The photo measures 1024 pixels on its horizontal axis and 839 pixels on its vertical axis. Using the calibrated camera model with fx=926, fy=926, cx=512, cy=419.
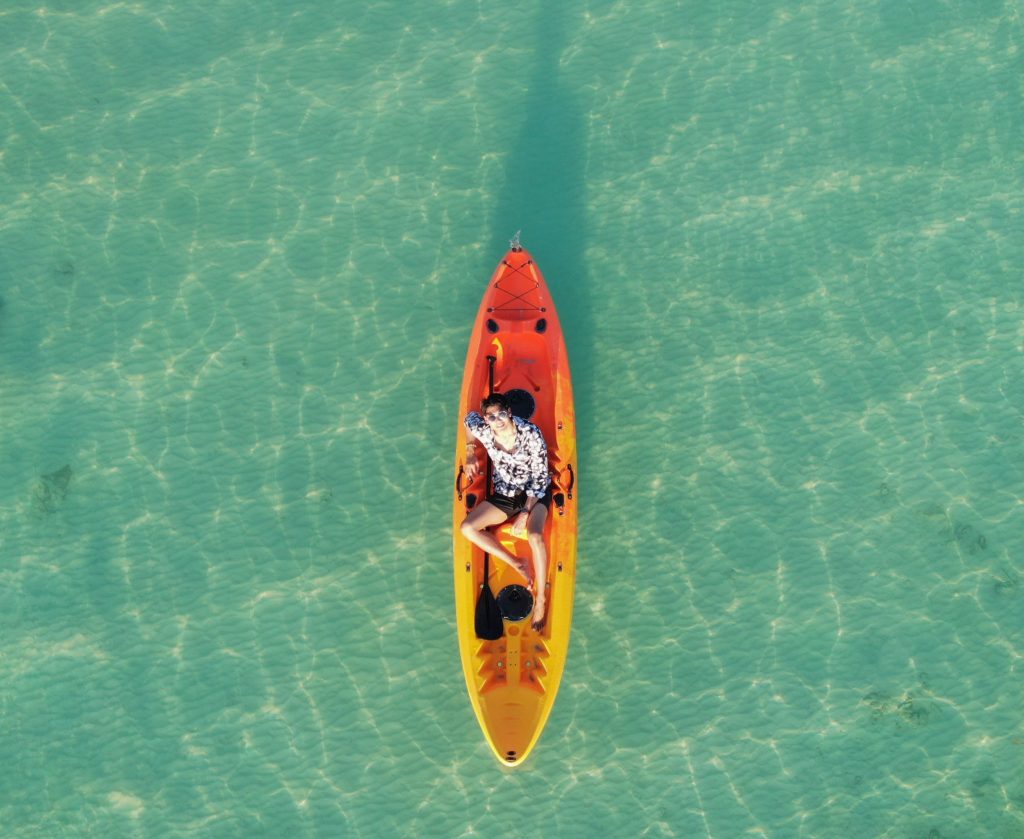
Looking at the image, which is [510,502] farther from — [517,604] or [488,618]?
[488,618]

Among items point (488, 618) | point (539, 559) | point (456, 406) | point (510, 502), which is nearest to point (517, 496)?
point (510, 502)

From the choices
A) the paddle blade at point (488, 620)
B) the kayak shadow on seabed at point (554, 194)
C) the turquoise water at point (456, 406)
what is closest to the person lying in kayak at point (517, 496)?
the paddle blade at point (488, 620)

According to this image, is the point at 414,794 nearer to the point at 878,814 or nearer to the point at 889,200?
the point at 878,814

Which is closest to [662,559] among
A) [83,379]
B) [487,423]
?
[487,423]

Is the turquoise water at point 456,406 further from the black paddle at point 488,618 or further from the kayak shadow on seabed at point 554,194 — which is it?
the black paddle at point 488,618

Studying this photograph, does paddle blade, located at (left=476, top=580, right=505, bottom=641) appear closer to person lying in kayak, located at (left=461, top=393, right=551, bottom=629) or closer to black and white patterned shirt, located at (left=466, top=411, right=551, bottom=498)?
person lying in kayak, located at (left=461, top=393, right=551, bottom=629)
